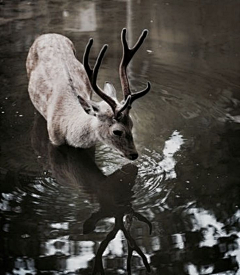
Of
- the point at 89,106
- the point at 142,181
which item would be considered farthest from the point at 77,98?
the point at 142,181

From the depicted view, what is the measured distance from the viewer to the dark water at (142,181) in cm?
390

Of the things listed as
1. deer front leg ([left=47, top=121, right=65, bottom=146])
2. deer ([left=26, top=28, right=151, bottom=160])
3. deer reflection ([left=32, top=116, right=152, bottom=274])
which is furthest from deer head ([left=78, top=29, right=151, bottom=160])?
deer front leg ([left=47, top=121, right=65, bottom=146])

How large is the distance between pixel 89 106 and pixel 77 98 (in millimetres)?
267

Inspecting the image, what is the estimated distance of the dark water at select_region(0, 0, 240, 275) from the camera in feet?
12.8

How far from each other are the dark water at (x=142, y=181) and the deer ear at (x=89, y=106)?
18.1 inches

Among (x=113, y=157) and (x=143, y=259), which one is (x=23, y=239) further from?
(x=113, y=157)

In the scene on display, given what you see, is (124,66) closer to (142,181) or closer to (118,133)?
(118,133)

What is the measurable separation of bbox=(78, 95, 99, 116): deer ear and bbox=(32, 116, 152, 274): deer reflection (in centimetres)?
47

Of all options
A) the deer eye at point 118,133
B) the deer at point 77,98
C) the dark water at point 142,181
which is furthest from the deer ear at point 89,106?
the dark water at point 142,181

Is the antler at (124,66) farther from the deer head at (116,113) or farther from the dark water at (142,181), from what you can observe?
the dark water at (142,181)

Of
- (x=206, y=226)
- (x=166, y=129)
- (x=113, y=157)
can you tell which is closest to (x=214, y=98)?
(x=166, y=129)

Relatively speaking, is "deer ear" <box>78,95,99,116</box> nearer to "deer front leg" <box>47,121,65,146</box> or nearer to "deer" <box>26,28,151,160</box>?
"deer" <box>26,28,151,160</box>

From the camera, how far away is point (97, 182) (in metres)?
4.80

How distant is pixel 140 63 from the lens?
727 centimetres
